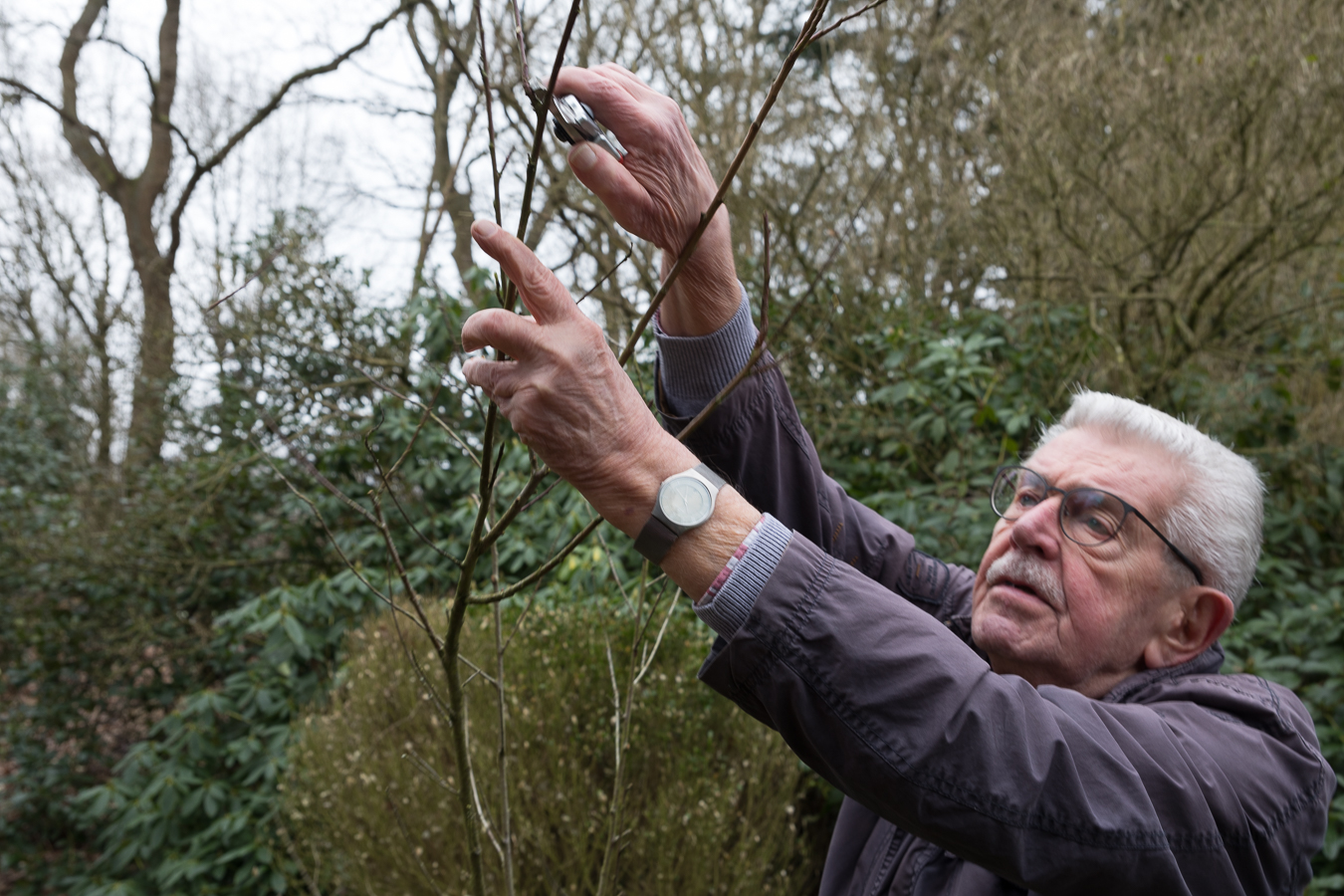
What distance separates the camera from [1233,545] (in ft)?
4.59

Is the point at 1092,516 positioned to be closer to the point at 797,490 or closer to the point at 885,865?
the point at 797,490

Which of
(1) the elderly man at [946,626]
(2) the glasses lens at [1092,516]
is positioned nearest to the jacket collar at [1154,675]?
(1) the elderly man at [946,626]

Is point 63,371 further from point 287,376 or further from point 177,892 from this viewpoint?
point 177,892

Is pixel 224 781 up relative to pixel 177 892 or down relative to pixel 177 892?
up

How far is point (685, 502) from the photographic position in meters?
0.90

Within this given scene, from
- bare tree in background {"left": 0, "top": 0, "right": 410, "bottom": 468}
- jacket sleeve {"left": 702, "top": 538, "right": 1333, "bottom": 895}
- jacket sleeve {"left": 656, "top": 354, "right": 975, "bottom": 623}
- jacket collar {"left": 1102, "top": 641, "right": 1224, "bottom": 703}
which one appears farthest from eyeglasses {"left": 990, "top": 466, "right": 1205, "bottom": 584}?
bare tree in background {"left": 0, "top": 0, "right": 410, "bottom": 468}

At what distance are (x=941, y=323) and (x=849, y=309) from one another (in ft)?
1.74

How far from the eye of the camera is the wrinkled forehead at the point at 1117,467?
1.41 metres

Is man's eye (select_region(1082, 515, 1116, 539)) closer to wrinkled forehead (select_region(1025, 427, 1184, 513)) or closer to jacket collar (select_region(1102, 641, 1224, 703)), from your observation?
wrinkled forehead (select_region(1025, 427, 1184, 513))

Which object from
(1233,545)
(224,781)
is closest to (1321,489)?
(1233,545)

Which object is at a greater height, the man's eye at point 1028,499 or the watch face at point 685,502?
the watch face at point 685,502

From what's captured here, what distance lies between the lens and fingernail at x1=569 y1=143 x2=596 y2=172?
1.05 meters

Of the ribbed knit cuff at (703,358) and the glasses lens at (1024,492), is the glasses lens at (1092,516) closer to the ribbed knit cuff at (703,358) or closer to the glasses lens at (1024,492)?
the glasses lens at (1024,492)

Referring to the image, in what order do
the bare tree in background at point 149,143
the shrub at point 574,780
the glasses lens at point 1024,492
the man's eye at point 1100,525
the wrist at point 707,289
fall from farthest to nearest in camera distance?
the bare tree in background at point 149,143 → the shrub at point 574,780 → the glasses lens at point 1024,492 → the man's eye at point 1100,525 → the wrist at point 707,289
